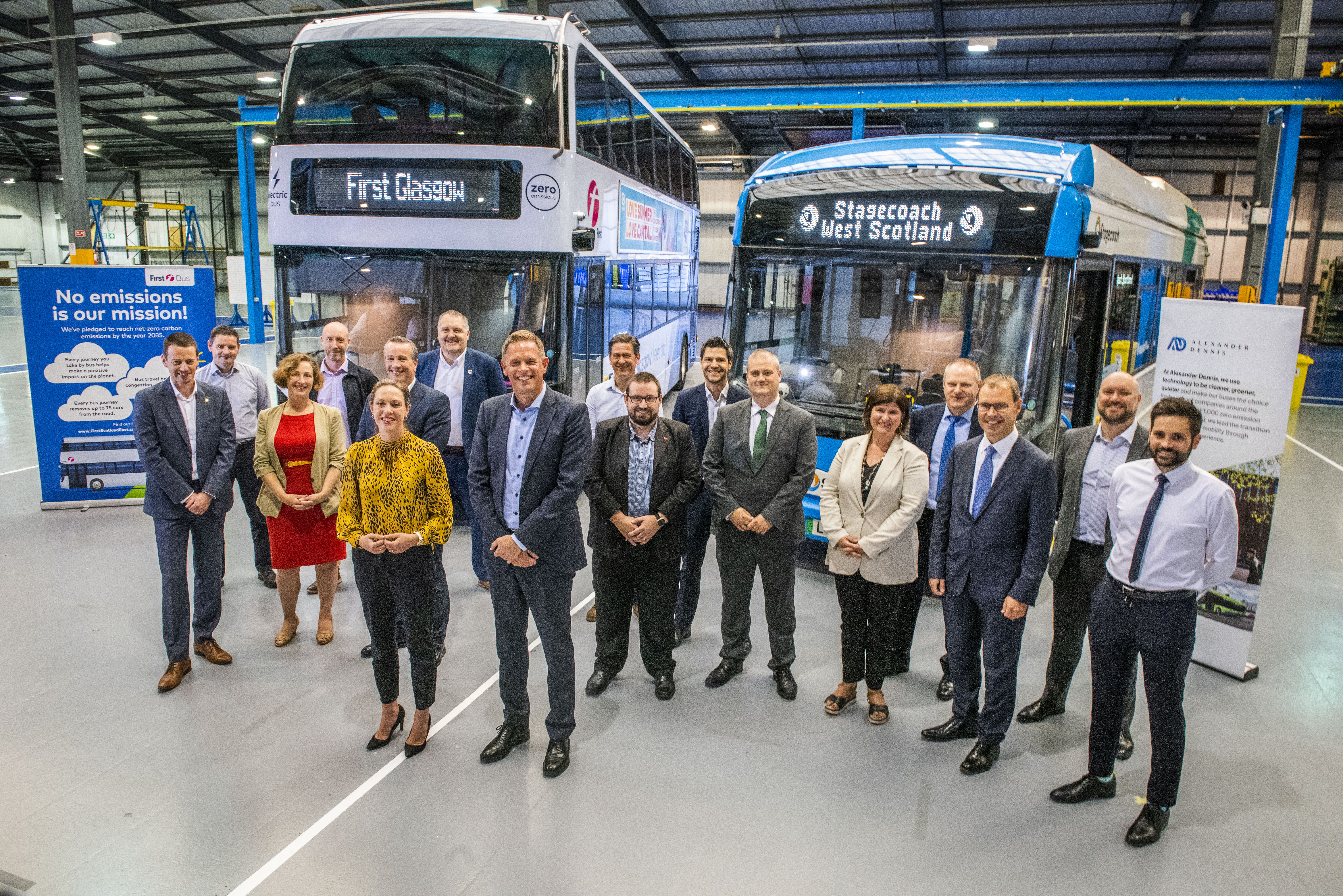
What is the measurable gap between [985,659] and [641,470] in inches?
74.9

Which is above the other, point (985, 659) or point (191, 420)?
point (191, 420)

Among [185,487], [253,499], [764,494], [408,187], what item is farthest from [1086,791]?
[408,187]

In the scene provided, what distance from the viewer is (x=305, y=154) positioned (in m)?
6.84

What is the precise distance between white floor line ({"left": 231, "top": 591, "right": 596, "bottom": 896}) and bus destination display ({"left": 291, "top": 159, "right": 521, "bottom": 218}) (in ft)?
12.5

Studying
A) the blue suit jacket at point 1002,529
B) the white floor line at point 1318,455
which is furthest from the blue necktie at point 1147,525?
the white floor line at point 1318,455

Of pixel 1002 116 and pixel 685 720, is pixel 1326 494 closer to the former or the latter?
pixel 685 720

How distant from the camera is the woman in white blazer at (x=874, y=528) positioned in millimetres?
4121

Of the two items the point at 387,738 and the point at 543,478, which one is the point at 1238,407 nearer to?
the point at 543,478

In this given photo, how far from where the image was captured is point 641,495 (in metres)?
4.32

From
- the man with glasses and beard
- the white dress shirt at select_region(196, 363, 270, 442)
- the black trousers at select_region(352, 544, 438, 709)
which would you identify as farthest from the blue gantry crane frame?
the black trousers at select_region(352, 544, 438, 709)

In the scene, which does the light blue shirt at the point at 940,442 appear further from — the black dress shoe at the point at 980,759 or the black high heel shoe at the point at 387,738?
the black high heel shoe at the point at 387,738

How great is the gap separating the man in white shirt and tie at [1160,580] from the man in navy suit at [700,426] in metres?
2.20

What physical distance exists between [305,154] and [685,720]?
5567mm

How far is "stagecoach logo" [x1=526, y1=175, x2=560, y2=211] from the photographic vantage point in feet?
22.0
